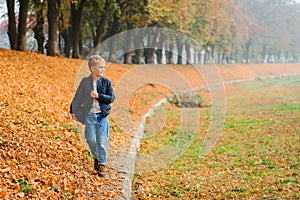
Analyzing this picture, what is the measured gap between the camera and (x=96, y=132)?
6.61m

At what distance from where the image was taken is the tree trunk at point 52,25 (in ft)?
67.0

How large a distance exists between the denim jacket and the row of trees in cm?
1271

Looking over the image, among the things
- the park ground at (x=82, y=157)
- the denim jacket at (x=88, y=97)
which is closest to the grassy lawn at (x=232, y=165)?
the park ground at (x=82, y=157)

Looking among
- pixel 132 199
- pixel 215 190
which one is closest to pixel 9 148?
pixel 132 199

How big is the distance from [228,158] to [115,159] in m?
4.09

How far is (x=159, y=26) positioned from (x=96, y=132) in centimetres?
2707

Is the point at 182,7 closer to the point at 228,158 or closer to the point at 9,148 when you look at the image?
the point at 228,158

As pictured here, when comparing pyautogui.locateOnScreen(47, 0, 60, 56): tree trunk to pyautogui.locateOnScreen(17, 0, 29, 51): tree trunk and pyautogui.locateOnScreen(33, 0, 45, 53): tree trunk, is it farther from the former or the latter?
pyautogui.locateOnScreen(33, 0, 45, 53): tree trunk

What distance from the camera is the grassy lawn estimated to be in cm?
773

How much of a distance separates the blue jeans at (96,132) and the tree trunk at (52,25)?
48.4ft

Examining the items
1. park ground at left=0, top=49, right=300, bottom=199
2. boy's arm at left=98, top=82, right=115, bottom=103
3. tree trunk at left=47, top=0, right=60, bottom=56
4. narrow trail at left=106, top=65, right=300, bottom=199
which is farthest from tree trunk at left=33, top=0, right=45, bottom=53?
boy's arm at left=98, top=82, right=115, bottom=103

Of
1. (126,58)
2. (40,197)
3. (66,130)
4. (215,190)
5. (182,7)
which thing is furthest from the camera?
(126,58)

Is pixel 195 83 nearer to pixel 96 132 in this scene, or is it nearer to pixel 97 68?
pixel 96 132

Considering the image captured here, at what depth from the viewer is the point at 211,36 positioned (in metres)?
46.2
